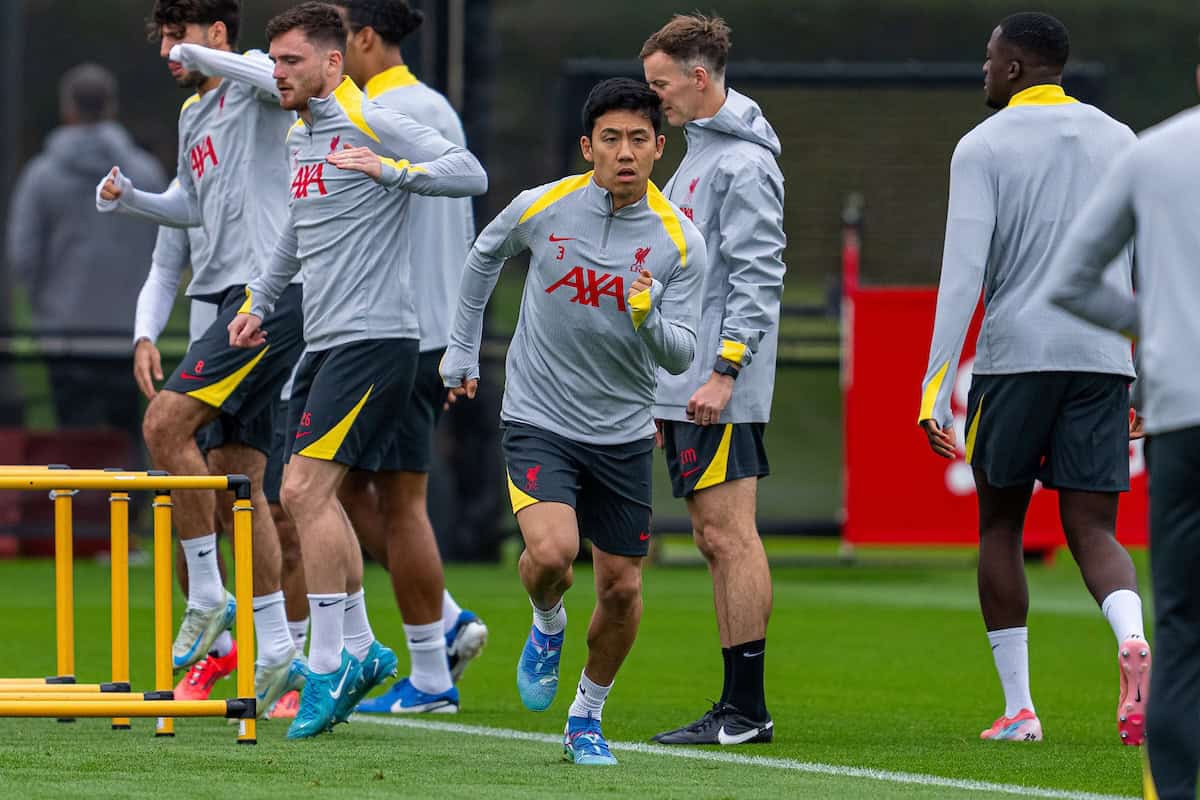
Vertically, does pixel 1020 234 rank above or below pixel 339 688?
above

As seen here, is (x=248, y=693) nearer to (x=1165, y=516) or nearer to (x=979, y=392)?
(x=979, y=392)

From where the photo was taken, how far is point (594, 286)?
20.0ft

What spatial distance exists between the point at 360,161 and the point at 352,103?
1.50 feet

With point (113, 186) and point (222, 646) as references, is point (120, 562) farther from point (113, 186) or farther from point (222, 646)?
point (113, 186)

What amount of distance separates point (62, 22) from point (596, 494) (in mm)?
8602

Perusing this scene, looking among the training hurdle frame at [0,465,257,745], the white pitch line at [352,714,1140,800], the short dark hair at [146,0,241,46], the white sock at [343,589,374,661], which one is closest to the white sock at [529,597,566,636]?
the white pitch line at [352,714,1140,800]

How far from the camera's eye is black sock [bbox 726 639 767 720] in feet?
22.0

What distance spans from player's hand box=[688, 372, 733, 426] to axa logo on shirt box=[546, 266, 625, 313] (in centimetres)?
54

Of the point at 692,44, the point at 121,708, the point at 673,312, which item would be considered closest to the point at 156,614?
the point at 121,708

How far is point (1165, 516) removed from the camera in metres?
4.16

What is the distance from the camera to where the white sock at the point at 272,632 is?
702 cm

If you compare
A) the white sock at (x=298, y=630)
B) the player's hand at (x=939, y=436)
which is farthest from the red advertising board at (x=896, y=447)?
the player's hand at (x=939, y=436)

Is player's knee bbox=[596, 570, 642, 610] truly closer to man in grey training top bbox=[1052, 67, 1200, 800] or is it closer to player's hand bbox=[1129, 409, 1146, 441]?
player's hand bbox=[1129, 409, 1146, 441]

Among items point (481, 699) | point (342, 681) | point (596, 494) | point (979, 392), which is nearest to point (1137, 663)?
point (979, 392)
